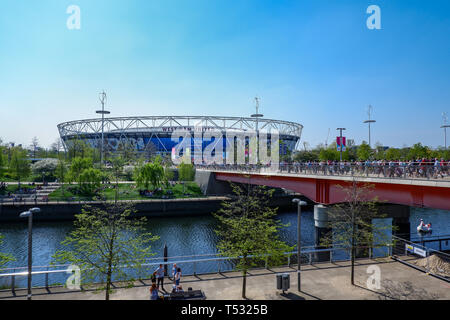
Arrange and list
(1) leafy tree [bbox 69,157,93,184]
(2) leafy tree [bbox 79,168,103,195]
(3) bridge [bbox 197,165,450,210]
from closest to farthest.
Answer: (3) bridge [bbox 197,165,450,210] < (2) leafy tree [bbox 79,168,103,195] < (1) leafy tree [bbox 69,157,93,184]

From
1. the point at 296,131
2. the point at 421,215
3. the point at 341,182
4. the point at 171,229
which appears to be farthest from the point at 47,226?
the point at 296,131

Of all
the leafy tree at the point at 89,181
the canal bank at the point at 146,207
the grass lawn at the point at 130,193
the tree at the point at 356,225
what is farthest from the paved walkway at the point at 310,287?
the leafy tree at the point at 89,181

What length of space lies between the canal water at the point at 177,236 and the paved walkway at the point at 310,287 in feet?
12.4

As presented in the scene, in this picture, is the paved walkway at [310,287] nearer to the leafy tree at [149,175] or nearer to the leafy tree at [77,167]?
the leafy tree at [149,175]

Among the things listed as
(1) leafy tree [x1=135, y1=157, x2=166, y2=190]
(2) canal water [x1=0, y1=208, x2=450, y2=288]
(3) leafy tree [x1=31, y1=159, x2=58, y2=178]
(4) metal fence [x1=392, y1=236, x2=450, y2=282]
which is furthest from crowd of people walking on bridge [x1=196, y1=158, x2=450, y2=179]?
(3) leafy tree [x1=31, y1=159, x2=58, y2=178]

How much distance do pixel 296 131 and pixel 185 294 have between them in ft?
411

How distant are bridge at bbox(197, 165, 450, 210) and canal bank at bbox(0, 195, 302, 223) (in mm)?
13181

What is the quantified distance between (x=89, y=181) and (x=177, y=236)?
2089 cm

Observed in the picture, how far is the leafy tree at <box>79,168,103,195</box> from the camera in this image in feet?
132

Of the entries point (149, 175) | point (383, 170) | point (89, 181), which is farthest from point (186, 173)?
point (383, 170)

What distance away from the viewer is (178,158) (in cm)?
9525

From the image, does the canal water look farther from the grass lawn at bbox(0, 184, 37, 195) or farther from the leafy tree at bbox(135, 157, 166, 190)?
the grass lawn at bbox(0, 184, 37, 195)

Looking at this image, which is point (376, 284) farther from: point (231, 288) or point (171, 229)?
point (171, 229)

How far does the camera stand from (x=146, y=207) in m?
36.2
